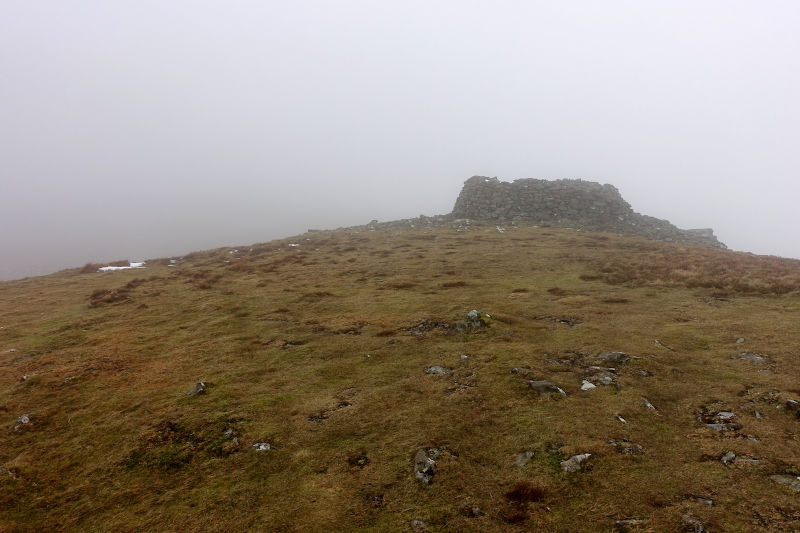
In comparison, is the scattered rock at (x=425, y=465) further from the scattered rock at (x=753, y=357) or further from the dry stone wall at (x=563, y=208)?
the dry stone wall at (x=563, y=208)

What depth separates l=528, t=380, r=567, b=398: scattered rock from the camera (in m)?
11.9

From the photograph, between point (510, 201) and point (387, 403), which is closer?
point (387, 403)

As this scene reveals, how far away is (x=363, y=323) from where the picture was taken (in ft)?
65.3

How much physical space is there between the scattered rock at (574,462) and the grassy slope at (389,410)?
0.23 metres

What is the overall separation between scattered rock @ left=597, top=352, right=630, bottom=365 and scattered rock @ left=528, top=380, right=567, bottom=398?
3.30m

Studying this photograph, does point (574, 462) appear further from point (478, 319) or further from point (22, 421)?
point (22, 421)

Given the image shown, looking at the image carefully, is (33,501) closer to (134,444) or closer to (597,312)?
(134,444)

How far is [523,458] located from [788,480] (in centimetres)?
506

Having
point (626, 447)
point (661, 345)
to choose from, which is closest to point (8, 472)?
point (626, 447)

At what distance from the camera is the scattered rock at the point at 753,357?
13859 mm

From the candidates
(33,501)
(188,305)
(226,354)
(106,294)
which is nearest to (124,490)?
(33,501)

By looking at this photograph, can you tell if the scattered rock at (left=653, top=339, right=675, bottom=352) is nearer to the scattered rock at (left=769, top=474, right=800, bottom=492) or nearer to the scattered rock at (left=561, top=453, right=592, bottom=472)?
the scattered rock at (left=769, top=474, right=800, bottom=492)

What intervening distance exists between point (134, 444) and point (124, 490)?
1.91 meters

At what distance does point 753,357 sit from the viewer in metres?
14.2
